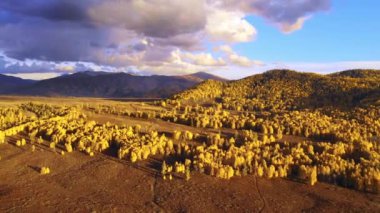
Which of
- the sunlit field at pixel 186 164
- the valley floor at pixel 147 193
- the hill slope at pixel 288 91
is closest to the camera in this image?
the valley floor at pixel 147 193

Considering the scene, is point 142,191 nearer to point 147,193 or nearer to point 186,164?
point 147,193

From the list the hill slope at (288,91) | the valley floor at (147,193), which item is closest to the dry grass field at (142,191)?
the valley floor at (147,193)

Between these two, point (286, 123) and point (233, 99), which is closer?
point (286, 123)

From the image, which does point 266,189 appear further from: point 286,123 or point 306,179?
point 286,123

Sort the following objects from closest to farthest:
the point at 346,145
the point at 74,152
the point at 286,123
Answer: the point at 74,152, the point at 346,145, the point at 286,123

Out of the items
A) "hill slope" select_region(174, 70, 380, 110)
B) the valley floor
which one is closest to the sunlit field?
the valley floor

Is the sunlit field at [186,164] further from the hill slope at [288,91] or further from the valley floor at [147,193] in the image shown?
the hill slope at [288,91]

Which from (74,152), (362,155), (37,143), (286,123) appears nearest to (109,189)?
(74,152)

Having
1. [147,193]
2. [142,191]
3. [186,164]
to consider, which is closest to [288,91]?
[186,164]

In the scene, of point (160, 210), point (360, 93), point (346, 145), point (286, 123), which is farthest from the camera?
point (360, 93)
